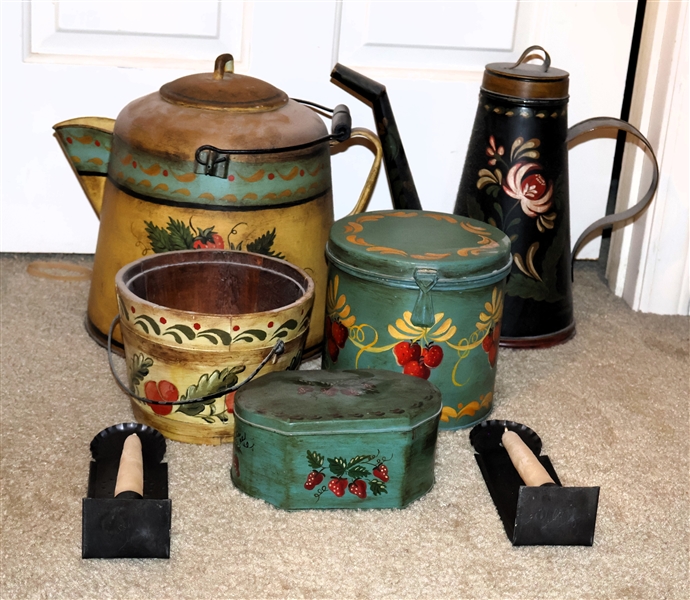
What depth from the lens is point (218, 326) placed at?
920 mm

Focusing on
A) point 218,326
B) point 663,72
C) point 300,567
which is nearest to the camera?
point 300,567

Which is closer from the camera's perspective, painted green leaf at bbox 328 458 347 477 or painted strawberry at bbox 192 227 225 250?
painted green leaf at bbox 328 458 347 477

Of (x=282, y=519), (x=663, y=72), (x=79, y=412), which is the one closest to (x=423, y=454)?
(x=282, y=519)

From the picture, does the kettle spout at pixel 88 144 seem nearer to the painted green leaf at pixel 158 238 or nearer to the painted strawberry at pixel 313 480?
the painted green leaf at pixel 158 238

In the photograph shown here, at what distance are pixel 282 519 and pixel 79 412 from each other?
0.98ft

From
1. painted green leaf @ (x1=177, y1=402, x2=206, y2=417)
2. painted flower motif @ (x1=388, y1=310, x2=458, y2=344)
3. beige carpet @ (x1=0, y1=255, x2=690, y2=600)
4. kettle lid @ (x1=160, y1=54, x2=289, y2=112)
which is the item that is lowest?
beige carpet @ (x1=0, y1=255, x2=690, y2=600)

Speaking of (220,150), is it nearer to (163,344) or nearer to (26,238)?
(163,344)

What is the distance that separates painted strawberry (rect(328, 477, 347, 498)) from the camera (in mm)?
882

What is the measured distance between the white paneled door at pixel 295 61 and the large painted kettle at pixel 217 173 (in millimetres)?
224

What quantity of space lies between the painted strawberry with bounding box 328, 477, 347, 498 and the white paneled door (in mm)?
662

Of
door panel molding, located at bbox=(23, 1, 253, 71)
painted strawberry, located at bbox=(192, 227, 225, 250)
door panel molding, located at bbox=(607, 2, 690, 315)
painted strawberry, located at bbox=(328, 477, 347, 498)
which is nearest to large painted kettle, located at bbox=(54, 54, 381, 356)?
painted strawberry, located at bbox=(192, 227, 225, 250)

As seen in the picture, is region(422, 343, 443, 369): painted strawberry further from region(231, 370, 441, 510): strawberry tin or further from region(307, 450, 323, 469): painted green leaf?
region(307, 450, 323, 469): painted green leaf

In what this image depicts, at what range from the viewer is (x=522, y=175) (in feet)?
4.00

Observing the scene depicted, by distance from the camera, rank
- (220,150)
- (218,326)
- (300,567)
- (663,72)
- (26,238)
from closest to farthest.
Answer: (300,567)
(218,326)
(220,150)
(663,72)
(26,238)
